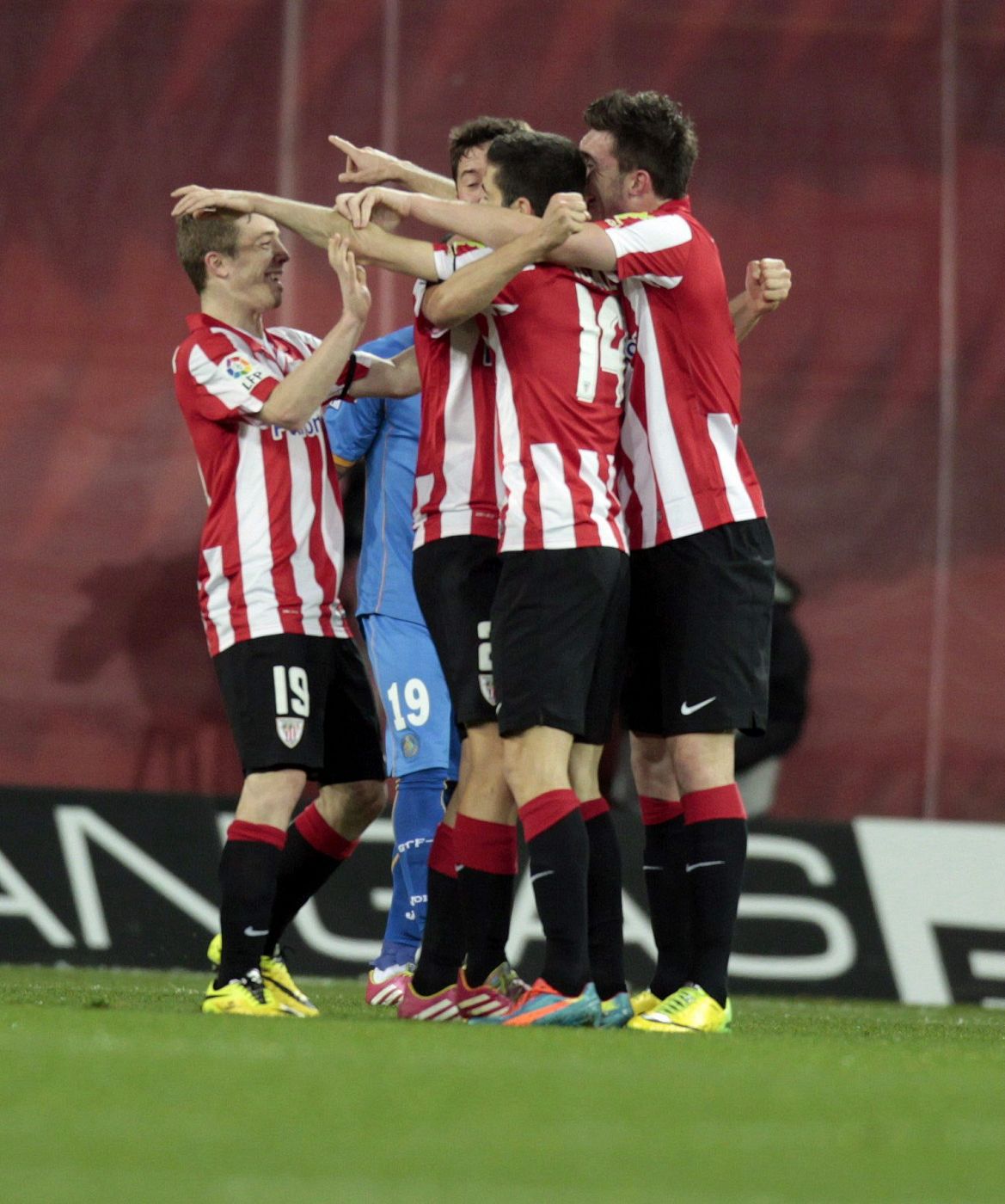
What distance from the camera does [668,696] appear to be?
3611mm

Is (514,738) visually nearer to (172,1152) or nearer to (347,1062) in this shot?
(347,1062)

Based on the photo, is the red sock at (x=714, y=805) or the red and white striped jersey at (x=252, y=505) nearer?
the red sock at (x=714, y=805)

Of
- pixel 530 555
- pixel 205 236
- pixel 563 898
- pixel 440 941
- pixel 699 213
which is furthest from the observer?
pixel 699 213

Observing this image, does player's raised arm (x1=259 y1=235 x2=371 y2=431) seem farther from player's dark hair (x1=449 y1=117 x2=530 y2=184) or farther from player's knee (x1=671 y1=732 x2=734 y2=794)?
player's knee (x1=671 y1=732 x2=734 y2=794)

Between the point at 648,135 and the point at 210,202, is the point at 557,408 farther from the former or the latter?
the point at 210,202

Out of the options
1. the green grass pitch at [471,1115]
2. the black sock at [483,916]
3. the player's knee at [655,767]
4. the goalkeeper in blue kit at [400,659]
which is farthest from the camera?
the goalkeeper in blue kit at [400,659]

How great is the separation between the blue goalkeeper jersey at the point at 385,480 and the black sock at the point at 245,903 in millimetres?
1279

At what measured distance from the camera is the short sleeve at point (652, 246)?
3617mm

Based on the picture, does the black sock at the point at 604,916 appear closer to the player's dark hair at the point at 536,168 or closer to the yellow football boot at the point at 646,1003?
the yellow football boot at the point at 646,1003

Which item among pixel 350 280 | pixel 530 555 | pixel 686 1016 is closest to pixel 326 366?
pixel 350 280

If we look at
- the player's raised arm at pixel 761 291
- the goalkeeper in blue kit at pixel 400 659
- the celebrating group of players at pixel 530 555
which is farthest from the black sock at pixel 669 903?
the player's raised arm at pixel 761 291

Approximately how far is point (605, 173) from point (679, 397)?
483 mm

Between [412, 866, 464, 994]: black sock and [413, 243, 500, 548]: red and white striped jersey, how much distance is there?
66 centimetres

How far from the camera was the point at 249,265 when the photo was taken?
13.3 ft
